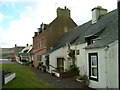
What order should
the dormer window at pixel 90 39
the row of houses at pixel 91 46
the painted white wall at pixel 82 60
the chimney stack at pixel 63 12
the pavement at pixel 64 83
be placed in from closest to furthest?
the row of houses at pixel 91 46 < the pavement at pixel 64 83 < the dormer window at pixel 90 39 < the painted white wall at pixel 82 60 < the chimney stack at pixel 63 12

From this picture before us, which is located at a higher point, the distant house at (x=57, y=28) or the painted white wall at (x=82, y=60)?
the distant house at (x=57, y=28)

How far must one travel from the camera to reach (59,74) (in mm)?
16969

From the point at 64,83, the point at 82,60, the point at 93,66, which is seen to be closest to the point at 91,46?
the point at 93,66

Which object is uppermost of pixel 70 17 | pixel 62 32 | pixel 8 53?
pixel 70 17

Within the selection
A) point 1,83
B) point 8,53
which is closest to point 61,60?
point 1,83

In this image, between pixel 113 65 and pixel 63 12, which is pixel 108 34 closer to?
pixel 113 65

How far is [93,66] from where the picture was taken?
1116cm

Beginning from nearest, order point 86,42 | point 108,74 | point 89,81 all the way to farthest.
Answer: point 108,74 → point 89,81 → point 86,42

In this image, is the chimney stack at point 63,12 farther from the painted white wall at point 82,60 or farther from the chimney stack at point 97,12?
the painted white wall at point 82,60

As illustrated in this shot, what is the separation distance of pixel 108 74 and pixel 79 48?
8.03 meters

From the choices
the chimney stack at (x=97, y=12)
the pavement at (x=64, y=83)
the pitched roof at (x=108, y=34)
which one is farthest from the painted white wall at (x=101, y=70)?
the chimney stack at (x=97, y=12)

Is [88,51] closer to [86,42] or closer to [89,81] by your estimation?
[89,81]

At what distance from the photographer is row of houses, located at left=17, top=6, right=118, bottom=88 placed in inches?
374

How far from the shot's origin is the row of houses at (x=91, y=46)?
31.2ft
